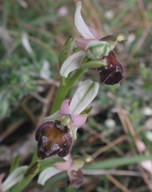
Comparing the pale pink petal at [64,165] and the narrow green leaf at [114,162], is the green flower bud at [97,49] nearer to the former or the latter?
the pale pink petal at [64,165]

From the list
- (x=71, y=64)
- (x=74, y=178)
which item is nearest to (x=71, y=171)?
(x=74, y=178)

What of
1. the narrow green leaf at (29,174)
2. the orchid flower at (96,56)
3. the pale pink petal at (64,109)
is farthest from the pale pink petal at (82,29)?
the narrow green leaf at (29,174)

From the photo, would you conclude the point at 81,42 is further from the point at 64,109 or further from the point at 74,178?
the point at 74,178

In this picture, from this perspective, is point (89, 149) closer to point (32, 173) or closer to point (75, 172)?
point (75, 172)

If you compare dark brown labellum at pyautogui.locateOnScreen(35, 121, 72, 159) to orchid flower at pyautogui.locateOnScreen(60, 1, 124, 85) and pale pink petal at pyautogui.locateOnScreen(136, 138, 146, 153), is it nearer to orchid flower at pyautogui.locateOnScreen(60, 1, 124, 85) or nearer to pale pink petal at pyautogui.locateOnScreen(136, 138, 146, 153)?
orchid flower at pyautogui.locateOnScreen(60, 1, 124, 85)

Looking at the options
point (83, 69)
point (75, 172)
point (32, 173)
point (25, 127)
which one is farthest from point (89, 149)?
point (83, 69)

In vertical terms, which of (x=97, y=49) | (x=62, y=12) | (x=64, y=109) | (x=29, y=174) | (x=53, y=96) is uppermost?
(x=97, y=49)
